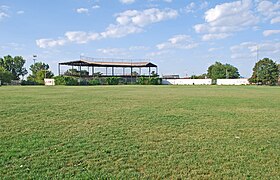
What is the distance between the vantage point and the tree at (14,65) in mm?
108188

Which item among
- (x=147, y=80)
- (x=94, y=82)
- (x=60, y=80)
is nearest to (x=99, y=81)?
(x=94, y=82)

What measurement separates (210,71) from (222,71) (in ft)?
25.0

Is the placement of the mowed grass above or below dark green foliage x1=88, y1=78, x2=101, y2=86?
below

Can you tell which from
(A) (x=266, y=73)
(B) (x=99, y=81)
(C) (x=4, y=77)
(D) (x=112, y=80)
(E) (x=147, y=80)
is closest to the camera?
(A) (x=266, y=73)

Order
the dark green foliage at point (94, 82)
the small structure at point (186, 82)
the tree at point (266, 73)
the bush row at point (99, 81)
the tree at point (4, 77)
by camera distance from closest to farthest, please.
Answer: the bush row at point (99, 81), the dark green foliage at point (94, 82), the tree at point (266, 73), the tree at point (4, 77), the small structure at point (186, 82)

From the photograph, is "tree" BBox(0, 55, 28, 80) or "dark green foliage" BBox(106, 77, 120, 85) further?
"tree" BBox(0, 55, 28, 80)

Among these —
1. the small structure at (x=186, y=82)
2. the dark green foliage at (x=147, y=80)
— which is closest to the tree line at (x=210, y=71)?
the small structure at (x=186, y=82)

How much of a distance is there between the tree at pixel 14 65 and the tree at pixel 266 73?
93.4 meters

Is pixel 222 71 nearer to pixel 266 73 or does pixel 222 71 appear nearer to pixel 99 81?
pixel 266 73

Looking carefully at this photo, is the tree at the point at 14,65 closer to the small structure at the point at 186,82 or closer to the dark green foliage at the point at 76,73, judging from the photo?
the dark green foliage at the point at 76,73

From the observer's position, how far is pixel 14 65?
110m

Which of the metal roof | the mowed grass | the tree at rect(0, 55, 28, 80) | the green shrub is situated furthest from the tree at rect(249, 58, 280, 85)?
the tree at rect(0, 55, 28, 80)

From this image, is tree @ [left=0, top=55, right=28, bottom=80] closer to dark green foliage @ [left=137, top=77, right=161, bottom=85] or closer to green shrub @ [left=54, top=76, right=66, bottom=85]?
green shrub @ [left=54, top=76, right=66, bottom=85]

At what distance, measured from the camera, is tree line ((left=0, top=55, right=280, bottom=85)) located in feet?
262
